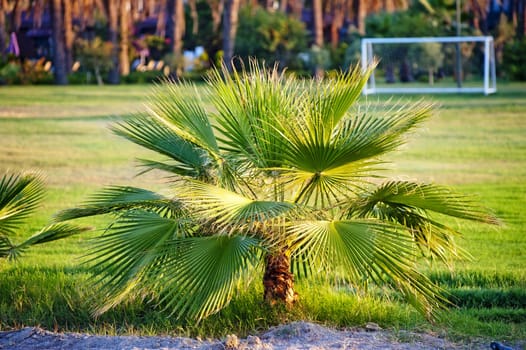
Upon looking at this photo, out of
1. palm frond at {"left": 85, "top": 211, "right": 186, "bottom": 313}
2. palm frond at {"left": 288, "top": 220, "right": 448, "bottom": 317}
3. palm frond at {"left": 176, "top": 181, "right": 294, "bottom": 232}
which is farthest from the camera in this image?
palm frond at {"left": 85, "top": 211, "right": 186, "bottom": 313}

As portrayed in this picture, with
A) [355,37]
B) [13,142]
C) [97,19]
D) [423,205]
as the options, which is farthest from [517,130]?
[97,19]

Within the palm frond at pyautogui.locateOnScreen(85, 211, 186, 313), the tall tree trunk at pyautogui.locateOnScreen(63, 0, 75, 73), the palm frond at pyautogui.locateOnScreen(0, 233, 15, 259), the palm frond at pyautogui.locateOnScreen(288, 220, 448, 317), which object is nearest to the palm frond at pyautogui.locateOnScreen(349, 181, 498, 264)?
the palm frond at pyautogui.locateOnScreen(288, 220, 448, 317)

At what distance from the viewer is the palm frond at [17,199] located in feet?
25.1

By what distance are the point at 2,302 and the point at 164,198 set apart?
1976mm

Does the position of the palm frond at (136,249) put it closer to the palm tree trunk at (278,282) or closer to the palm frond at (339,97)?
the palm tree trunk at (278,282)

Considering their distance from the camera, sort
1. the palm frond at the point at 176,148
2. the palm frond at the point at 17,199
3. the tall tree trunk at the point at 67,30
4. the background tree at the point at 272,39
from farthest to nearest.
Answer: the tall tree trunk at the point at 67,30
the background tree at the point at 272,39
the palm frond at the point at 17,199
the palm frond at the point at 176,148

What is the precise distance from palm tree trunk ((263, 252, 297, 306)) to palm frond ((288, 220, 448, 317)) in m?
0.66

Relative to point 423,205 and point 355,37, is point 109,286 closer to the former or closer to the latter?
point 423,205

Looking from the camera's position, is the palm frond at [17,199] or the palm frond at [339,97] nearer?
the palm frond at [339,97]

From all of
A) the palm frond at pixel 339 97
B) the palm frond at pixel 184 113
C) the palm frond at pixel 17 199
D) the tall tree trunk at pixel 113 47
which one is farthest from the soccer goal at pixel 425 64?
the palm frond at pixel 339 97

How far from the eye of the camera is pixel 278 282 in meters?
7.05

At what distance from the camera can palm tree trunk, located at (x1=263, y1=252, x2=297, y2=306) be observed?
6.92 metres

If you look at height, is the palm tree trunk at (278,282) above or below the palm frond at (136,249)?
below

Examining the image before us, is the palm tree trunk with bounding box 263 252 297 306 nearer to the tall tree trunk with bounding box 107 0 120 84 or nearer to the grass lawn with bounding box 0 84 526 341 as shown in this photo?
the grass lawn with bounding box 0 84 526 341
